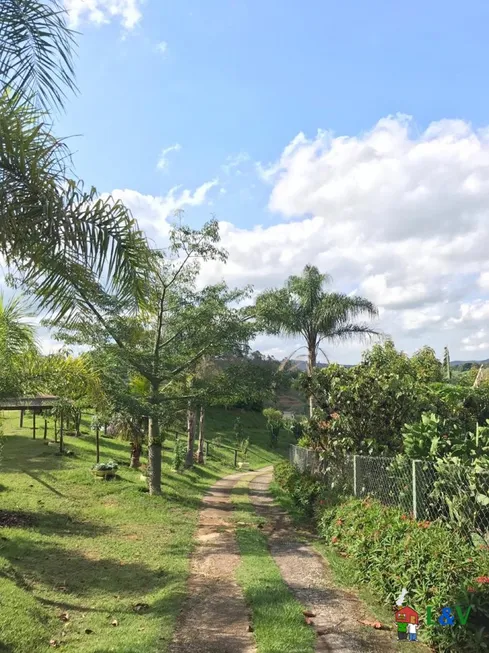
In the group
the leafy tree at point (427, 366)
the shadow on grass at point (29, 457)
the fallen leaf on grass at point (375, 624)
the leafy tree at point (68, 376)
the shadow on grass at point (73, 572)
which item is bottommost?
the shadow on grass at point (73, 572)

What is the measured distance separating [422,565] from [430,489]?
1389 mm

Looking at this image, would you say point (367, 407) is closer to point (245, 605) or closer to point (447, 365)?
point (245, 605)

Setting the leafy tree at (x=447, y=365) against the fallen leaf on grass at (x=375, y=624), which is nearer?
the fallen leaf on grass at (x=375, y=624)

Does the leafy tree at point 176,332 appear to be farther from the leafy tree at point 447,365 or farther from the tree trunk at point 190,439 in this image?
the leafy tree at point 447,365

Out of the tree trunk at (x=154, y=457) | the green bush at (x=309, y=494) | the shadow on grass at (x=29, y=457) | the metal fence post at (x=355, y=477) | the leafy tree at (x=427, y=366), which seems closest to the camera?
the metal fence post at (x=355, y=477)

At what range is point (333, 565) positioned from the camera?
741cm

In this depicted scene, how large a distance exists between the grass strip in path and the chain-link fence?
207 cm

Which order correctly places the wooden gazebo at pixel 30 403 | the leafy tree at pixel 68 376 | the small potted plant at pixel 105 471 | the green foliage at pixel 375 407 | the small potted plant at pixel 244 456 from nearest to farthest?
the leafy tree at pixel 68 376 → the wooden gazebo at pixel 30 403 → the green foliage at pixel 375 407 → the small potted plant at pixel 105 471 → the small potted plant at pixel 244 456

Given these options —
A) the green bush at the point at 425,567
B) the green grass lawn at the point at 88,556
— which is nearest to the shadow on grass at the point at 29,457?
the green grass lawn at the point at 88,556

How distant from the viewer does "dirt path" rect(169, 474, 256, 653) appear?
4.75m

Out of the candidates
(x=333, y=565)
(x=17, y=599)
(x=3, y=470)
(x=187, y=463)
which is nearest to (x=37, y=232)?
(x=17, y=599)

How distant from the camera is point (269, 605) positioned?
5691 mm

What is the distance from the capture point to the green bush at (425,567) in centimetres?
439

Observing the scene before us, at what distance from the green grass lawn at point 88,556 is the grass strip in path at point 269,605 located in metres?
0.92
